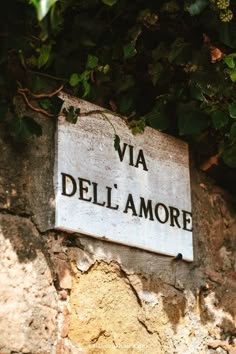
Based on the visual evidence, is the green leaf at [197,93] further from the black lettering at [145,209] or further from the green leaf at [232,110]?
the black lettering at [145,209]

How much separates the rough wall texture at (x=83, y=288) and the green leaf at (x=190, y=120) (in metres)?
0.34

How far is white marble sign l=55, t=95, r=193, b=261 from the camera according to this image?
2.47m

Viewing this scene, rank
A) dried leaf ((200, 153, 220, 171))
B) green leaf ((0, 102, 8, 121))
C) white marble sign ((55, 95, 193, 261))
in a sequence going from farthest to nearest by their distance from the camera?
1. dried leaf ((200, 153, 220, 171))
2. white marble sign ((55, 95, 193, 261))
3. green leaf ((0, 102, 8, 121))

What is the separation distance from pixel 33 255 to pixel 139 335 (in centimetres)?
46

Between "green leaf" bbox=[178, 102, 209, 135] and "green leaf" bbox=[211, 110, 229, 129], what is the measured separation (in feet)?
0.13

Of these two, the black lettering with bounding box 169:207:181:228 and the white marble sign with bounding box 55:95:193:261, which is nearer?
the white marble sign with bounding box 55:95:193:261

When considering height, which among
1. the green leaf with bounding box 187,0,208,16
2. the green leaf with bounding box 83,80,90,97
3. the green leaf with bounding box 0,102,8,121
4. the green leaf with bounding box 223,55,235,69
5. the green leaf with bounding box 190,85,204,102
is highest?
the green leaf with bounding box 187,0,208,16

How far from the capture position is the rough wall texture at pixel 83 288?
7.48 ft

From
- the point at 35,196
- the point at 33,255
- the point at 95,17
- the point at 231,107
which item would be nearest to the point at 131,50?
the point at 95,17

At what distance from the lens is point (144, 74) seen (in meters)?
2.74

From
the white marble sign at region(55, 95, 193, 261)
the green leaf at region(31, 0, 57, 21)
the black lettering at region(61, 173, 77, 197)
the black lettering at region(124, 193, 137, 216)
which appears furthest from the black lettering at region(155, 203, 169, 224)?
the green leaf at region(31, 0, 57, 21)

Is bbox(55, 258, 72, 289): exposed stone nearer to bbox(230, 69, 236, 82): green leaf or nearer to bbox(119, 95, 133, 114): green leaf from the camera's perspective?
bbox(119, 95, 133, 114): green leaf

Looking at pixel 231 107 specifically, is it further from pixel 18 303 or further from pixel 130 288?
pixel 18 303

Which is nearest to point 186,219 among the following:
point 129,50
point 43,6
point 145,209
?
point 145,209
